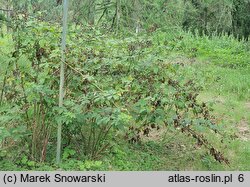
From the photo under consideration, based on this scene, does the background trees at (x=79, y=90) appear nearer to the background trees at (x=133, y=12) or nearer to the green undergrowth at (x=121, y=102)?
the green undergrowth at (x=121, y=102)

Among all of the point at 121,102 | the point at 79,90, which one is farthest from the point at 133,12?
the point at 121,102

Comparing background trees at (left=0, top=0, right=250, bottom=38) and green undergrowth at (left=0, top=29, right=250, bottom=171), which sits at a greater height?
background trees at (left=0, top=0, right=250, bottom=38)

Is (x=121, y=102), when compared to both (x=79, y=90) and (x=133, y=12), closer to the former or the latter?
(x=79, y=90)

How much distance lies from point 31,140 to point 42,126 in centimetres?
23

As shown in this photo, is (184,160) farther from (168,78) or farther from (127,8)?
(127,8)

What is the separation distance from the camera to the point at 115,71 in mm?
4660

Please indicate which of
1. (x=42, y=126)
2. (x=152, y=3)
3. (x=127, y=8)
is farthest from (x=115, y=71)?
(x=152, y=3)

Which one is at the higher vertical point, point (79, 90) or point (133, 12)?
point (133, 12)

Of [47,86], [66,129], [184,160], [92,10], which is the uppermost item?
[92,10]

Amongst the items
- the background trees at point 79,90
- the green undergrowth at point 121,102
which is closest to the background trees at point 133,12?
the background trees at point 79,90

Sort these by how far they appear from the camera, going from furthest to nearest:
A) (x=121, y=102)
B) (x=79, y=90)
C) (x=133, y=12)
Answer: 1. (x=133, y=12)
2. (x=79, y=90)
3. (x=121, y=102)

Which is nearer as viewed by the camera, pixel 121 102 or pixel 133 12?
pixel 121 102

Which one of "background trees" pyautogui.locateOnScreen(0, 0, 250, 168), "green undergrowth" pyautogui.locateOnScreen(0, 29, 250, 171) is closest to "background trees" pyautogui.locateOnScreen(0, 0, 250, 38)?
"background trees" pyautogui.locateOnScreen(0, 0, 250, 168)

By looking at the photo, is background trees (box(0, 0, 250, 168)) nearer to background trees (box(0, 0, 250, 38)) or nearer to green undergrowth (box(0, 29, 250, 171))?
green undergrowth (box(0, 29, 250, 171))
